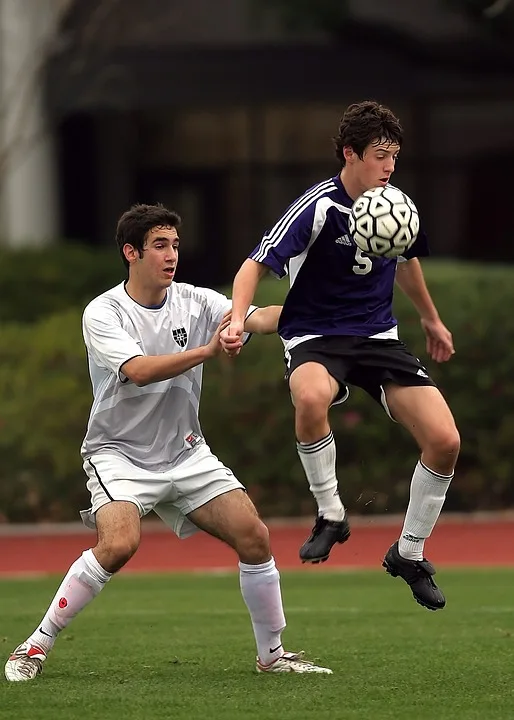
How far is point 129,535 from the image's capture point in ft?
25.1

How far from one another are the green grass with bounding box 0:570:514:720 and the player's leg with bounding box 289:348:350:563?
710mm

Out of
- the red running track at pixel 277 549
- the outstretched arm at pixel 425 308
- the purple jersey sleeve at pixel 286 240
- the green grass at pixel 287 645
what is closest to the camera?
the green grass at pixel 287 645

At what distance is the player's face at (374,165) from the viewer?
7.78 metres

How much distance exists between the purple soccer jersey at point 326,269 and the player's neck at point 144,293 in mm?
580

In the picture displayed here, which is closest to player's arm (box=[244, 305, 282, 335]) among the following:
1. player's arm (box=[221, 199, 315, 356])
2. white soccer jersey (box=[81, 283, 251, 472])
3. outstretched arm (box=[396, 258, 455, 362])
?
white soccer jersey (box=[81, 283, 251, 472])

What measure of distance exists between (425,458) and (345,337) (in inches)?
28.8

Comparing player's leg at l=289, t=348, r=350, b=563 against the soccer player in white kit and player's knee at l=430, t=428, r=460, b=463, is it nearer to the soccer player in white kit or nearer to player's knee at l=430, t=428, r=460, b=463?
the soccer player in white kit

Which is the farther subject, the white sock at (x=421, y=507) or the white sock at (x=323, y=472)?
the white sock at (x=421, y=507)

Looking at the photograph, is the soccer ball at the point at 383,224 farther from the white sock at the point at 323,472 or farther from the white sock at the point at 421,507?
the white sock at the point at 421,507

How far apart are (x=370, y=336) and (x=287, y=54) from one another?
57.3 ft

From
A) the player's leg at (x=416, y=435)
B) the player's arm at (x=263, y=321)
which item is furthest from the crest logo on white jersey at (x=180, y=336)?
the player's leg at (x=416, y=435)

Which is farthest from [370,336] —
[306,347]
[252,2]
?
[252,2]

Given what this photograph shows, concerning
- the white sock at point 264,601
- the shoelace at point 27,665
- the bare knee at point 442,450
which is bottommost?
the shoelace at point 27,665

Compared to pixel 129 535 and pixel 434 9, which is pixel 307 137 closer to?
pixel 434 9
